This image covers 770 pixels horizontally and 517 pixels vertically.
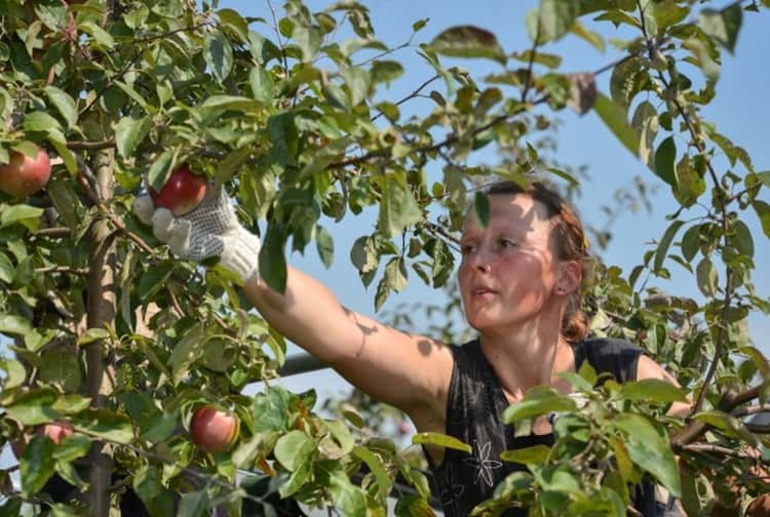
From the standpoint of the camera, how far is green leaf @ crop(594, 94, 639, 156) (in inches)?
56.4

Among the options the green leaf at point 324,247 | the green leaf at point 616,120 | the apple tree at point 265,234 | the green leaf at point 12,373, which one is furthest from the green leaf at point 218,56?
the green leaf at point 616,120

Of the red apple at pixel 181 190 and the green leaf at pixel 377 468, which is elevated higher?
the red apple at pixel 181 190

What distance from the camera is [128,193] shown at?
244 cm

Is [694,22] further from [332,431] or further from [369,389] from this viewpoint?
[369,389]

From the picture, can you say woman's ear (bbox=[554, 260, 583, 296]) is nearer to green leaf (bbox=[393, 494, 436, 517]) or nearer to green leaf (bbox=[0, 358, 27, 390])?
green leaf (bbox=[393, 494, 436, 517])

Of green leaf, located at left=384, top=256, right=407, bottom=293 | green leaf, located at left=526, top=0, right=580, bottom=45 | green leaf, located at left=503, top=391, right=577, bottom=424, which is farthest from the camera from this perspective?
green leaf, located at left=384, top=256, right=407, bottom=293

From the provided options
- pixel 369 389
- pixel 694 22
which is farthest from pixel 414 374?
pixel 694 22

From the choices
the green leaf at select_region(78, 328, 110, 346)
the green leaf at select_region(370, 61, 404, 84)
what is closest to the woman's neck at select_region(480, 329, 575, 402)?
the green leaf at select_region(78, 328, 110, 346)

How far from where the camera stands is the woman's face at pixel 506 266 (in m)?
2.49

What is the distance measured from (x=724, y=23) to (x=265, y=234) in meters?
0.66

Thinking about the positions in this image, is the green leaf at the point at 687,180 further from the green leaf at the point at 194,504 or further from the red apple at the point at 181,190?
the green leaf at the point at 194,504

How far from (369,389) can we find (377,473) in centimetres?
51

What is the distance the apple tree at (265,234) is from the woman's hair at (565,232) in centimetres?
21

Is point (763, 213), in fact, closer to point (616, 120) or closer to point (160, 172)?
point (616, 120)
